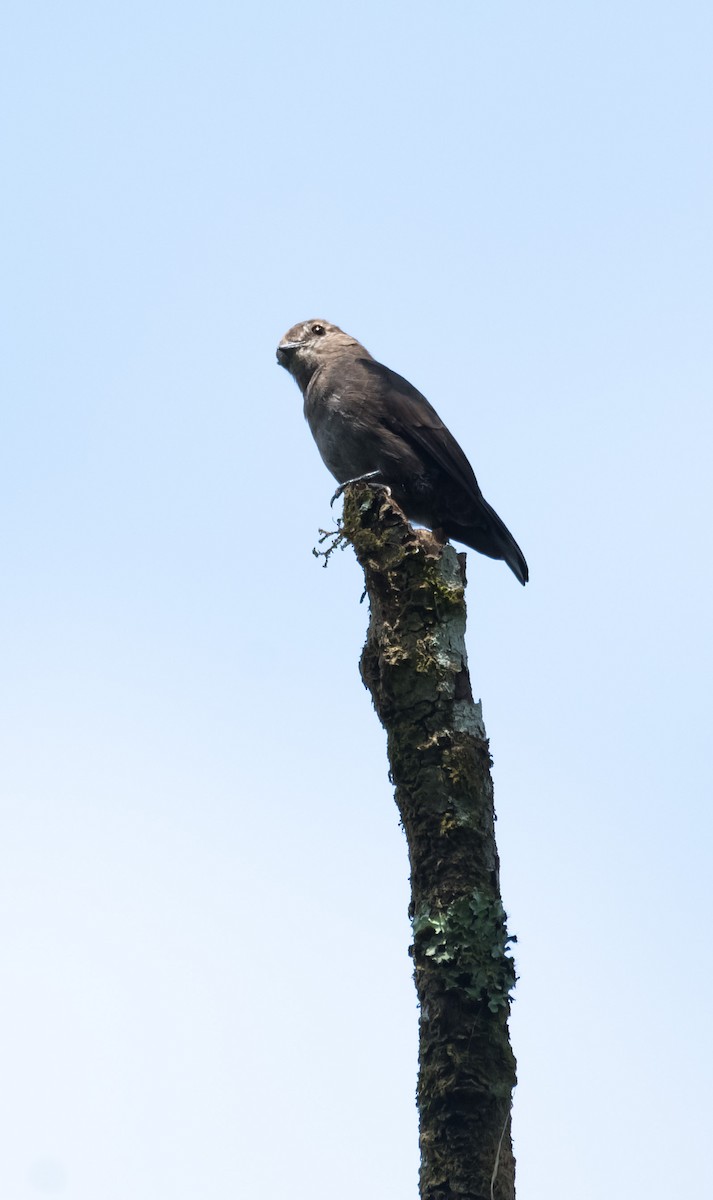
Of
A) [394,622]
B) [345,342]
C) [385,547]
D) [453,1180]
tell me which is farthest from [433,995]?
[345,342]

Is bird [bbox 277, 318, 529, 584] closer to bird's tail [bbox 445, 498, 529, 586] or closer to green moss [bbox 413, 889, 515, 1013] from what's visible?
bird's tail [bbox 445, 498, 529, 586]

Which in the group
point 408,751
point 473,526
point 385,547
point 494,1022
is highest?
point 473,526

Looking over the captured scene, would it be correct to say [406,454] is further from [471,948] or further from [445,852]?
[471,948]

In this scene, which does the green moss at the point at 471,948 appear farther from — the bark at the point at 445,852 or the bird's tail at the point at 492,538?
the bird's tail at the point at 492,538

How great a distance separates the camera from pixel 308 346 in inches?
317

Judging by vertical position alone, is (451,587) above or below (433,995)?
above

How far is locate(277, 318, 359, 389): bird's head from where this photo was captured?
26.1 ft

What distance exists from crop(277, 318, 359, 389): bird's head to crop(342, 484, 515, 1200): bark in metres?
3.69

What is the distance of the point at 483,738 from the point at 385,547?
88cm

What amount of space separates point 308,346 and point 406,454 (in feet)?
6.19

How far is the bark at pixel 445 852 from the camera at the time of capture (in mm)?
3100

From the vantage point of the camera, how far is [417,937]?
3.40 m

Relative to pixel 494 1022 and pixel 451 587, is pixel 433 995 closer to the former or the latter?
pixel 494 1022

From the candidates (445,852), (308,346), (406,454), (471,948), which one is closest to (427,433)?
(406,454)
